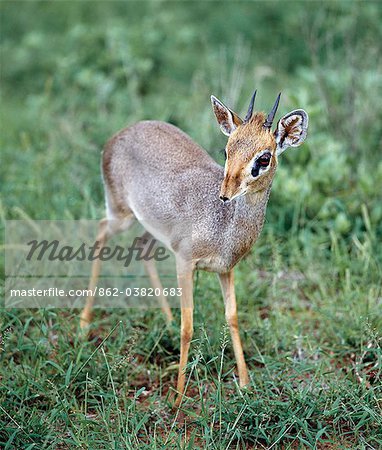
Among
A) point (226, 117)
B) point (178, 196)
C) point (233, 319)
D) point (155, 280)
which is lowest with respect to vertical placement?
point (155, 280)

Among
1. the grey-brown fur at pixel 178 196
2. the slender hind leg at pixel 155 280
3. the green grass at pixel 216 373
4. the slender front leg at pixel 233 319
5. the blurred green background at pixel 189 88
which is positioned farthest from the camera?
the blurred green background at pixel 189 88

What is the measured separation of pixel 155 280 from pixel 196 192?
892 mm

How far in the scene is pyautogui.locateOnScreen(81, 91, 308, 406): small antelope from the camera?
12.3 ft

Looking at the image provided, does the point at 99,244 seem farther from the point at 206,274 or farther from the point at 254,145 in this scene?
the point at 254,145

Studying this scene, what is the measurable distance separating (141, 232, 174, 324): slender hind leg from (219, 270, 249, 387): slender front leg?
46 centimetres

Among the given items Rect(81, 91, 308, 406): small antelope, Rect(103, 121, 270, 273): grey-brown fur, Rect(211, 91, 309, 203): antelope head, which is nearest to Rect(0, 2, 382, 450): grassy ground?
Rect(81, 91, 308, 406): small antelope

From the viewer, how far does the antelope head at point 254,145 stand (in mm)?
3658

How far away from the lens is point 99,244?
502cm

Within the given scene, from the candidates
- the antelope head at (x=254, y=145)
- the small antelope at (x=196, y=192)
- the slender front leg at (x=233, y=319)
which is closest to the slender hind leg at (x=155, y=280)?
the small antelope at (x=196, y=192)

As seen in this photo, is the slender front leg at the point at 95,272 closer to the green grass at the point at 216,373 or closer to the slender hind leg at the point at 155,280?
the green grass at the point at 216,373

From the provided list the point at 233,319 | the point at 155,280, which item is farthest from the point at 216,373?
the point at 155,280

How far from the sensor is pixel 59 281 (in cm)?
507

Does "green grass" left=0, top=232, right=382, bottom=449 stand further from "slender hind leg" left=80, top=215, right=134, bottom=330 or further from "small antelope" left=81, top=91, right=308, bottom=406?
"small antelope" left=81, top=91, right=308, bottom=406

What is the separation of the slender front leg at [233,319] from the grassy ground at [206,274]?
0.09 m
